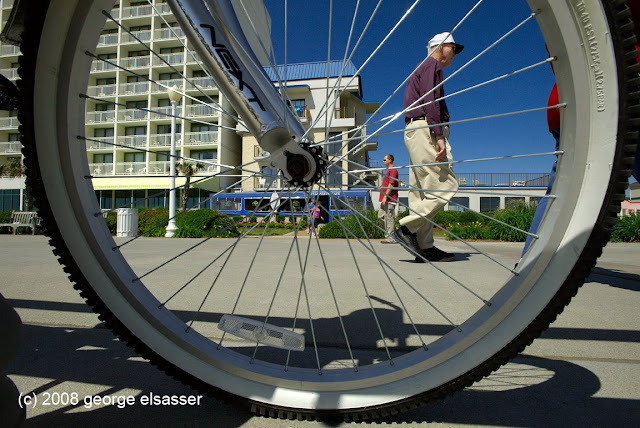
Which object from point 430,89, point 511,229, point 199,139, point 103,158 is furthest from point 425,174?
point 103,158

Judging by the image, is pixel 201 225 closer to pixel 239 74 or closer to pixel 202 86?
pixel 202 86

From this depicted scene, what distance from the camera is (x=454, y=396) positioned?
108 cm

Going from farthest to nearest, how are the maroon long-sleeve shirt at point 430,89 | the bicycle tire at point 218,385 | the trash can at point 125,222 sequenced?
the trash can at point 125,222 → the maroon long-sleeve shirt at point 430,89 → the bicycle tire at point 218,385

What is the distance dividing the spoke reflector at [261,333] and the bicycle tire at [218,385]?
160 mm

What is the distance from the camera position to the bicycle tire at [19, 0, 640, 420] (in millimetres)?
764

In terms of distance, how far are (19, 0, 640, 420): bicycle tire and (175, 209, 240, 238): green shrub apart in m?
8.90

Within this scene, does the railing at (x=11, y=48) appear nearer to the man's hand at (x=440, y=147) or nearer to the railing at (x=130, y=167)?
the man's hand at (x=440, y=147)

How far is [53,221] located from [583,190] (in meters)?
1.30

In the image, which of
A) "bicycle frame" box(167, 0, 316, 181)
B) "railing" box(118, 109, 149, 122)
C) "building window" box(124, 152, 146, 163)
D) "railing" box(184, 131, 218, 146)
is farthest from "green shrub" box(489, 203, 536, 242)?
"building window" box(124, 152, 146, 163)

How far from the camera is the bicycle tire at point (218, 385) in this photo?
0.76 meters

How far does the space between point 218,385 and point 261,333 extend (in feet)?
0.60

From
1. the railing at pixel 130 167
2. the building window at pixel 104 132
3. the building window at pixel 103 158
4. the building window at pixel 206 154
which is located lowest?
the railing at pixel 130 167

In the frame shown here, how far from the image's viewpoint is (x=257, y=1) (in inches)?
56.6

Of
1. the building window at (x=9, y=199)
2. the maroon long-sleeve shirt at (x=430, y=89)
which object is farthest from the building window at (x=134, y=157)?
the maroon long-sleeve shirt at (x=430, y=89)
